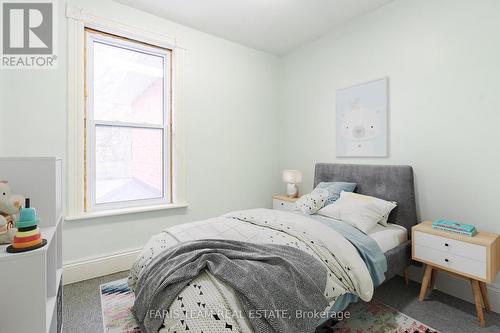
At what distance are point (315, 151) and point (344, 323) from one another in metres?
2.14

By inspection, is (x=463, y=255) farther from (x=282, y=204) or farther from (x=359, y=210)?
(x=282, y=204)

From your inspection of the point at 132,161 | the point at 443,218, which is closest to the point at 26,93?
the point at 132,161

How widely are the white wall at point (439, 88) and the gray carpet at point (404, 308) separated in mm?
307

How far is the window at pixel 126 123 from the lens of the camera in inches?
103

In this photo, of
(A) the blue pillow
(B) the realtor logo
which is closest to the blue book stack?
(A) the blue pillow

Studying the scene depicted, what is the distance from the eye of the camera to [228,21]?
3.00 metres

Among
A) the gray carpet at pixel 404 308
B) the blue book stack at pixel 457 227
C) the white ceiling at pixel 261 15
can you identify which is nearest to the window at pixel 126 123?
the white ceiling at pixel 261 15

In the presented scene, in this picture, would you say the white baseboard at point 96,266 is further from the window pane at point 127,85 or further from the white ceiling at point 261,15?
the white ceiling at point 261,15

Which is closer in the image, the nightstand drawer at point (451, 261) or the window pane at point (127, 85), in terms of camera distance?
the nightstand drawer at point (451, 261)

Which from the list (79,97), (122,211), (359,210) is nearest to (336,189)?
(359,210)

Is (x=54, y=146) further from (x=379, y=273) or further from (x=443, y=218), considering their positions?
(x=443, y=218)

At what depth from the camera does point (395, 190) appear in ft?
8.16

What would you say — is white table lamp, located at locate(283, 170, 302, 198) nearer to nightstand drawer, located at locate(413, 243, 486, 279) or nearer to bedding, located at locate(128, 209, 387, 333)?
bedding, located at locate(128, 209, 387, 333)

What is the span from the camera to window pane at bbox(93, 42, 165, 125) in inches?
106
